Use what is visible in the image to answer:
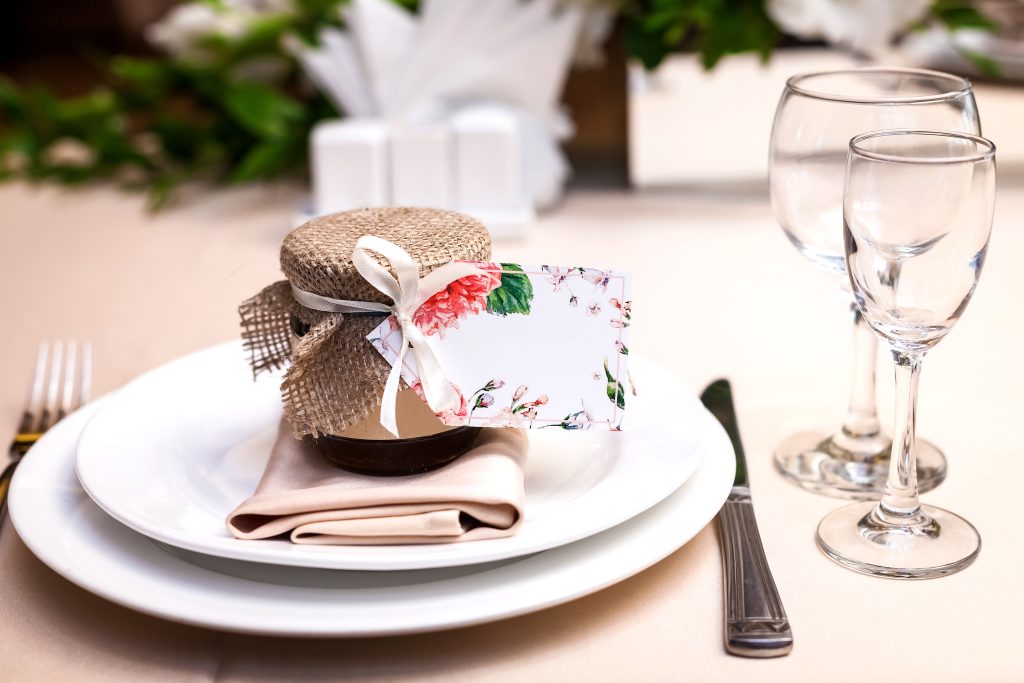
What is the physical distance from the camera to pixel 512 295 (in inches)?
17.8

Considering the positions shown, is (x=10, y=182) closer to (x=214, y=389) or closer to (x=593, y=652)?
(x=214, y=389)

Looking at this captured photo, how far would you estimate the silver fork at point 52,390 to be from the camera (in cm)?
57

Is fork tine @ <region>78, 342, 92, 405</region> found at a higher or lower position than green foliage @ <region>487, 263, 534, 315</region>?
lower

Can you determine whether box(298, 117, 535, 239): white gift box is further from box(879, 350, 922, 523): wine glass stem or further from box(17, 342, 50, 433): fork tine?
box(879, 350, 922, 523): wine glass stem

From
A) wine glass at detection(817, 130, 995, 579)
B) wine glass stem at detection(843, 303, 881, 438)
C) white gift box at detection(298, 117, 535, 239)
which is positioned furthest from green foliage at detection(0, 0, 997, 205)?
wine glass at detection(817, 130, 995, 579)

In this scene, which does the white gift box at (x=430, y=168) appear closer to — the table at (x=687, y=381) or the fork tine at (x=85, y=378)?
the table at (x=687, y=381)

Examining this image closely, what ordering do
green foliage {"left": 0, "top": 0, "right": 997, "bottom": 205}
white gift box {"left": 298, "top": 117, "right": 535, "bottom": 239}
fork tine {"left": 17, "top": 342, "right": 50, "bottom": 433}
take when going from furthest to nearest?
green foliage {"left": 0, "top": 0, "right": 997, "bottom": 205} → white gift box {"left": 298, "top": 117, "right": 535, "bottom": 239} → fork tine {"left": 17, "top": 342, "right": 50, "bottom": 433}

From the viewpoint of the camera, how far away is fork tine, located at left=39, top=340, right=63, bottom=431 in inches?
23.6

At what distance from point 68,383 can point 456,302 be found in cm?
31

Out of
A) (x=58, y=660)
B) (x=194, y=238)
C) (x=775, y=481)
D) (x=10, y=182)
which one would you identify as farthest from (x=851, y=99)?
(x=10, y=182)

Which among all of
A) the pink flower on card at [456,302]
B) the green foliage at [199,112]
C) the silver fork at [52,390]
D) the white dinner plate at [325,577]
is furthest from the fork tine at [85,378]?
the green foliage at [199,112]

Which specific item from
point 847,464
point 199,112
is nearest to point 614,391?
point 847,464

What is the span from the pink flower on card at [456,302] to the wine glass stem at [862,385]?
0.68 ft

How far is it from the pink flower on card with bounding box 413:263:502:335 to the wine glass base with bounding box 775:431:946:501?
190 millimetres
